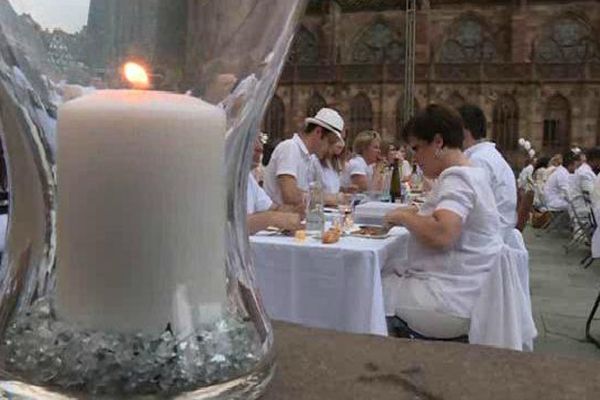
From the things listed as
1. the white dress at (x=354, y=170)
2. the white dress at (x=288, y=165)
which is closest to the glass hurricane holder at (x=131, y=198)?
the white dress at (x=288, y=165)

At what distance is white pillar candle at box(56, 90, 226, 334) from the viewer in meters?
0.51

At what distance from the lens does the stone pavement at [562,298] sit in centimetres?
432

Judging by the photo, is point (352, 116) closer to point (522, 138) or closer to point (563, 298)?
point (522, 138)

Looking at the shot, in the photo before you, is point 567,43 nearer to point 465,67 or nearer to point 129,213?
point 465,67

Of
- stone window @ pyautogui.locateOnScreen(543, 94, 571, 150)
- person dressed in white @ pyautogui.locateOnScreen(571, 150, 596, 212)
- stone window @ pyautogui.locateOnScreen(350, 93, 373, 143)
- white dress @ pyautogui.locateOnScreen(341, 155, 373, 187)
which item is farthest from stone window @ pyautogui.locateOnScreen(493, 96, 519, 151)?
white dress @ pyautogui.locateOnScreen(341, 155, 373, 187)

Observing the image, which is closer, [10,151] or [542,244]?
[10,151]

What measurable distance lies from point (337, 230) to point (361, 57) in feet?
95.9

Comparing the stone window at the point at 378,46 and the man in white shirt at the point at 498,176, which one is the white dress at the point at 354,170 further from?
the stone window at the point at 378,46

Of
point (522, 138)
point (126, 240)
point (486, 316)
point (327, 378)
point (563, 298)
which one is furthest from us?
point (522, 138)

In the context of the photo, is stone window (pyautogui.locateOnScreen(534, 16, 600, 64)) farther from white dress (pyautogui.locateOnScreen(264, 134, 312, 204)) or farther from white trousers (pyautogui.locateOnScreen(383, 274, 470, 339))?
white trousers (pyautogui.locateOnScreen(383, 274, 470, 339))

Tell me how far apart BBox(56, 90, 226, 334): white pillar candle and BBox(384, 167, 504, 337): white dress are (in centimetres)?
225

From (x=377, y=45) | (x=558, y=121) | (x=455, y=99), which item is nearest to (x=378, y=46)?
(x=377, y=45)

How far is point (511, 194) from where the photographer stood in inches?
159

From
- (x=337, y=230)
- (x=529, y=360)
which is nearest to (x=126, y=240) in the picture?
(x=529, y=360)
